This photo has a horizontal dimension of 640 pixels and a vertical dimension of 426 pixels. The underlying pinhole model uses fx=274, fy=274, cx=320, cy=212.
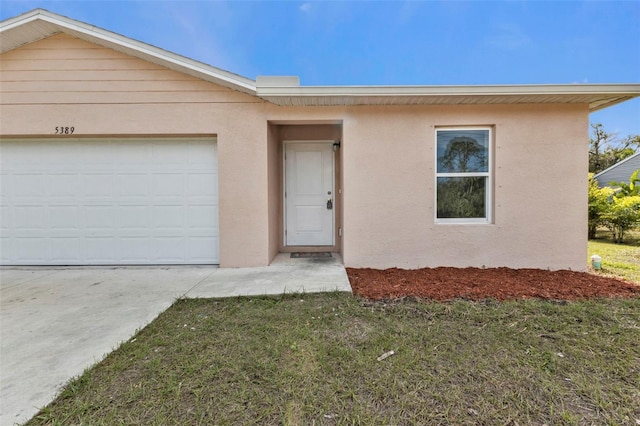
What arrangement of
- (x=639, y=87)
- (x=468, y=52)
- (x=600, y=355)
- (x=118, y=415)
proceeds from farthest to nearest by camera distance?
(x=468, y=52), (x=639, y=87), (x=600, y=355), (x=118, y=415)

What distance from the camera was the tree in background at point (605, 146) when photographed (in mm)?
21766

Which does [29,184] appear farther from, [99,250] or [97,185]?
[99,250]

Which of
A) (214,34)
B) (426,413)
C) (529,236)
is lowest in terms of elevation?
(426,413)

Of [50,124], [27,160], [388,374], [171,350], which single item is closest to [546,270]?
[388,374]

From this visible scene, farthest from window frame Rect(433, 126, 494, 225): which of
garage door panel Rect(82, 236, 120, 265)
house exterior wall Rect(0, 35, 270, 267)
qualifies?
garage door panel Rect(82, 236, 120, 265)

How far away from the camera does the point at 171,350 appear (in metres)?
2.39

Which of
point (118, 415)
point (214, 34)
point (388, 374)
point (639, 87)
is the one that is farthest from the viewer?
point (214, 34)

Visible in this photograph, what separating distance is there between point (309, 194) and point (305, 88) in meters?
2.30

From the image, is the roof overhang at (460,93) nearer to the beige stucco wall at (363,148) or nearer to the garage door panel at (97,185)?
the beige stucco wall at (363,148)

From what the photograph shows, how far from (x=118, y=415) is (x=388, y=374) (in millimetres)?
1788

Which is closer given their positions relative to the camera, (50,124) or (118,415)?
(118,415)

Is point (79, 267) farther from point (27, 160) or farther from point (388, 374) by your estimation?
point (388, 374)

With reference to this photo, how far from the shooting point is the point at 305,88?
4.32 metres

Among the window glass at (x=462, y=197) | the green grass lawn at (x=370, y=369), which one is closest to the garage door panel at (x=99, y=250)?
the green grass lawn at (x=370, y=369)
